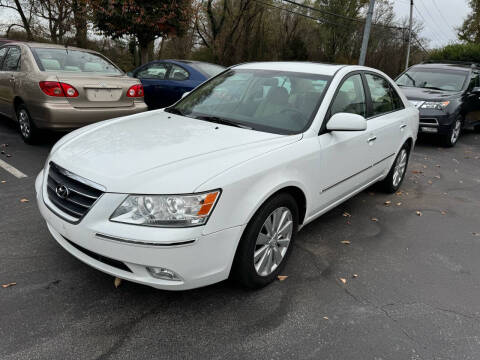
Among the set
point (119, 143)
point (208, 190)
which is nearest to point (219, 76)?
point (119, 143)

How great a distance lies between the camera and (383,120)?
14.3 feet

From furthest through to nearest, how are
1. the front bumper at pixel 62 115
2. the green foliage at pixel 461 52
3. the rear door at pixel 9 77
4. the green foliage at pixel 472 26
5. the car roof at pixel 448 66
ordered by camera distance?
the green foliage at pixel 472 26 < the green foliage at pixel 461 52 < the car roof at pixel 448 66 < the rear door at pixel 9 77 < the front bumper at pixel 62 115

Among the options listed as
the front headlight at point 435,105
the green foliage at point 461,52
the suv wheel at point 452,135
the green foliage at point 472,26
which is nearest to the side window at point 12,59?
the front headlight at point 435,105

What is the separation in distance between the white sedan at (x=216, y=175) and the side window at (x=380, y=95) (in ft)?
0.32

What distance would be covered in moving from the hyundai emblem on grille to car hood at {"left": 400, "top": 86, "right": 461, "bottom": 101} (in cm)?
788

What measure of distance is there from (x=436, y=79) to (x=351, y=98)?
670cm

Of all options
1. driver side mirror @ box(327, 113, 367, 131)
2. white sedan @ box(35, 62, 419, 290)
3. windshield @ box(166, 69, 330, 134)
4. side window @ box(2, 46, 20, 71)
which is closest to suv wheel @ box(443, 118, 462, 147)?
white sedan @ box(35, 62, 419, 290)

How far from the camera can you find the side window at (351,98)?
11.6 feet

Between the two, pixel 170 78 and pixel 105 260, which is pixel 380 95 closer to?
pixel 105 260

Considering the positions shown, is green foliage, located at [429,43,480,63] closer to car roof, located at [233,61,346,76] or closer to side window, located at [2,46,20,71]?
car roof, located at [233,61,346,76]

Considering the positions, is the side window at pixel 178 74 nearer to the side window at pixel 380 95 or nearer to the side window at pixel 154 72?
the side window at pixel 154 72

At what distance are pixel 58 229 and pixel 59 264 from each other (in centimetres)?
59

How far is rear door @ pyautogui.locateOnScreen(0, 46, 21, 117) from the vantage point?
6109mm

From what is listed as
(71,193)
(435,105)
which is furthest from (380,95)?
(435,105)
